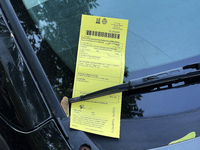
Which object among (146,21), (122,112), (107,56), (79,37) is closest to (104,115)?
(122,112)

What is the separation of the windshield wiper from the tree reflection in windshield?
0.25 feet

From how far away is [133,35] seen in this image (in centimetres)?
130

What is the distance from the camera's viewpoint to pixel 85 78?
1278 mm

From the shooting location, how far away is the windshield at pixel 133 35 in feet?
4.21

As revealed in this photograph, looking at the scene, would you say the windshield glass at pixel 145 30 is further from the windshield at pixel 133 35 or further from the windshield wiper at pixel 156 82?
the windshield wiper at pixel 156 82

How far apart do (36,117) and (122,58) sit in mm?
583

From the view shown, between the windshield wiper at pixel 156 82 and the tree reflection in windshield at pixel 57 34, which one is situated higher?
the tree reflection in windshield at pixel 57 34

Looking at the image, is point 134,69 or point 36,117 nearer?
point 36,117

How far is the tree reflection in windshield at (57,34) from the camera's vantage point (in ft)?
4.19

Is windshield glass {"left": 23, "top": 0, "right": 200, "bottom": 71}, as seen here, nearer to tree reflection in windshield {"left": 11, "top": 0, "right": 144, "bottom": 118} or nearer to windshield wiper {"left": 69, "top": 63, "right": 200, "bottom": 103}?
tree reflection in windshield {"left": 11, "top": 0, "right": 144, "bottom": 118}

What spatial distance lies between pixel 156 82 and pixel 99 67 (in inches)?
13.2

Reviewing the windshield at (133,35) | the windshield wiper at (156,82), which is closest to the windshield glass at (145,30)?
the windshield at (133,35)

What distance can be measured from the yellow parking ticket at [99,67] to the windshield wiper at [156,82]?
0.12 ft

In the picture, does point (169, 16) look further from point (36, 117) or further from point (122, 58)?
point (36, 117)
